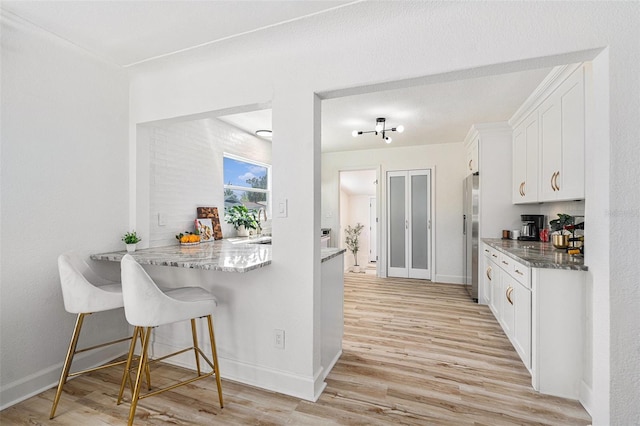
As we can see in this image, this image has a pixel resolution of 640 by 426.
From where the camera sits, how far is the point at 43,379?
198 cm

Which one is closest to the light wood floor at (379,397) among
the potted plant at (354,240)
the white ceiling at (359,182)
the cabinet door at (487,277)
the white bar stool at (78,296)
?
the white bar stool at (78,296)

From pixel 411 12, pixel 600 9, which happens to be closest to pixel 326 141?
pixel 411 12

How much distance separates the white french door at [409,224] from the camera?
17.4 ft

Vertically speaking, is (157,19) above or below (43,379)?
above

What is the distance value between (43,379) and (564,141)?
4257mm

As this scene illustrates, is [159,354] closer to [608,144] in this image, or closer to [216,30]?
[216,30]

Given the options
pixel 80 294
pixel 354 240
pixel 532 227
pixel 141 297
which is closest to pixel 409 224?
pixel 354 240

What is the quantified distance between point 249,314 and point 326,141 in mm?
3494

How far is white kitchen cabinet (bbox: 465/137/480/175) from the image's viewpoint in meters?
3.96

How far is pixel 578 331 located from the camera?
1884 millimetres

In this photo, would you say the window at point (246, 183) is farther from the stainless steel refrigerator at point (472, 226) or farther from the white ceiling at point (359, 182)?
the stainless steel refrigerator at point (472, 226)

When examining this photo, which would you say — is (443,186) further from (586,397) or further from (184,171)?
(184,171)

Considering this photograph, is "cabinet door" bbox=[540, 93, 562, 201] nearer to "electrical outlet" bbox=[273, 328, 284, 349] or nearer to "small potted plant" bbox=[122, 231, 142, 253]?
"electrical outlet" bbox=[273, 328, 284, 349]

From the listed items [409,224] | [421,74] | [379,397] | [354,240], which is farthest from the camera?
[354,240]
